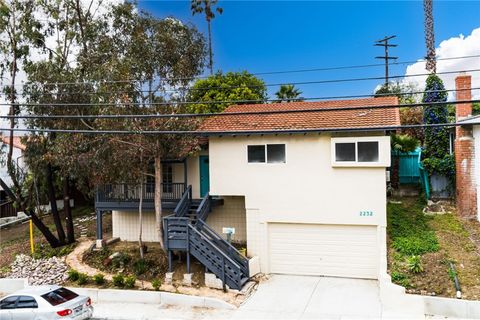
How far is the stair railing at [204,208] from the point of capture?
17481 mm

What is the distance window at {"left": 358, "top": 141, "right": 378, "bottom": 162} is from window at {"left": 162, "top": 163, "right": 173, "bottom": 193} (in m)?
9.25

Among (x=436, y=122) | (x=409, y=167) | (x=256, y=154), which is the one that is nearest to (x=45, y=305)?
(x=256, y=154)

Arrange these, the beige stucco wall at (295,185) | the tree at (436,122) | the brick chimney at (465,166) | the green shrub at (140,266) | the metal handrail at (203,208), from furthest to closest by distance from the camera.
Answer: the tree at (436,122)
the brick chimney at (465,166)
the metal handrail at (203,208)
the green shrub at (140,266)
the beige stucco wall at (295,185)

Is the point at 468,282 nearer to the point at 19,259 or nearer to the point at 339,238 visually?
the point at 339,238

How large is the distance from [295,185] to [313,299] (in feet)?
15.3

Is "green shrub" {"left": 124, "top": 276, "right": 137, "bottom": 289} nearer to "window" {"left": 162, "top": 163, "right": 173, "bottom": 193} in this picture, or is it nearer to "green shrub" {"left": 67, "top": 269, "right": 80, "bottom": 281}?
"green shrub" {"left": 67, "top": 269, "right": 80, "bottom": 281}

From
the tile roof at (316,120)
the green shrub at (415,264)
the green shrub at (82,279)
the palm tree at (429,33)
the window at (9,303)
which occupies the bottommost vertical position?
the green shrub at (82,279)

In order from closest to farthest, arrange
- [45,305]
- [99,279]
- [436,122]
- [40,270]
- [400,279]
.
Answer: [45,305] → [400,279] → [99,279] → [40,270] → [436,122]

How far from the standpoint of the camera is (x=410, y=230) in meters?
17.2

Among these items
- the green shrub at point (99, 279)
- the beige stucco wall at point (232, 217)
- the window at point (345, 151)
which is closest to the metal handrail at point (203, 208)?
the beige stucco wall at point (232, 217)

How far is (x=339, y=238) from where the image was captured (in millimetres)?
16922

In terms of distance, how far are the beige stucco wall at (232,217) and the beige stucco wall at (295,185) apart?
5.75 feet

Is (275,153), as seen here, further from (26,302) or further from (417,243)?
(26,302)

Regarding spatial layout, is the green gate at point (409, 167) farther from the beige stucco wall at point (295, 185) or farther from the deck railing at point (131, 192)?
the deck railing at point (131, 192)
